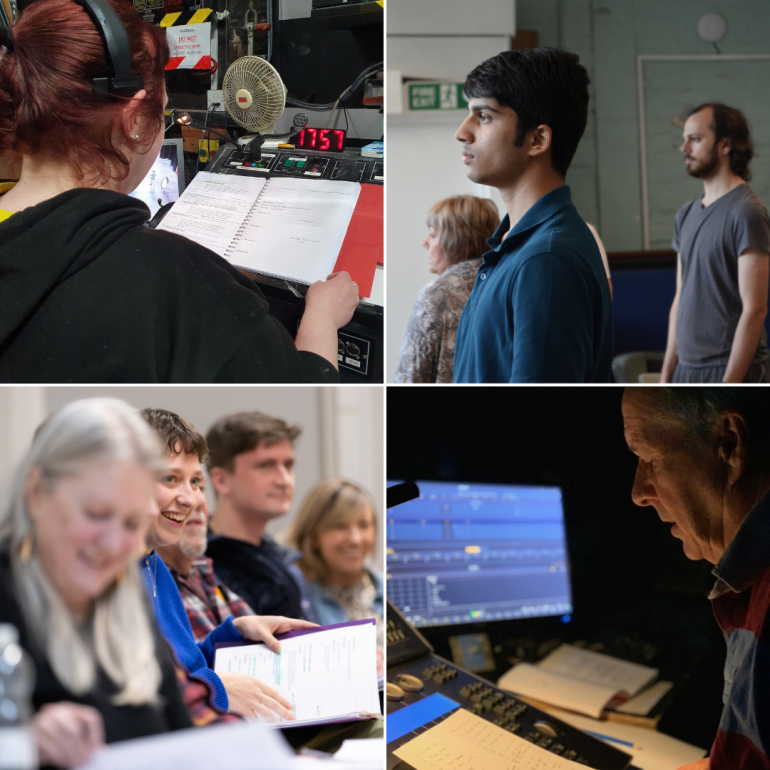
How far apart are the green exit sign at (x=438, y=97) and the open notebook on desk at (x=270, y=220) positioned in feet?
1.60

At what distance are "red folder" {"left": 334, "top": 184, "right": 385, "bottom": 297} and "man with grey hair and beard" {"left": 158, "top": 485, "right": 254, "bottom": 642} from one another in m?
0.40

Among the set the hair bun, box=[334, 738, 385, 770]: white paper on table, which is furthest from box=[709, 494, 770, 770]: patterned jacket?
the hair bun

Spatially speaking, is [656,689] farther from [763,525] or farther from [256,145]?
[256,145]

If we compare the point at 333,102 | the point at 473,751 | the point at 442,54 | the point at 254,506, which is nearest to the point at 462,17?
the point at 442,54

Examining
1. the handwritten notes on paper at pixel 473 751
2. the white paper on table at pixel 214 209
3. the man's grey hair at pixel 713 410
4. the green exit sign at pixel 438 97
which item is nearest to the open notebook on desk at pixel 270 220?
the white paper on table at pixel 214 209

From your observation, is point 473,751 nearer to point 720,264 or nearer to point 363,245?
point 363,245

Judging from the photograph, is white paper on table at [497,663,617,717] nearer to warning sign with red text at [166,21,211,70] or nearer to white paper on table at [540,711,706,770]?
white paper on table at [540,711,706,770]

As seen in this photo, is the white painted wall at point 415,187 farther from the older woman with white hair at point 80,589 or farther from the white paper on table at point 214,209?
the older woman with white hair at point 80,589

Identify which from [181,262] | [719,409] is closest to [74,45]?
[181,262]

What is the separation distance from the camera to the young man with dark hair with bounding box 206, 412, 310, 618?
116cm

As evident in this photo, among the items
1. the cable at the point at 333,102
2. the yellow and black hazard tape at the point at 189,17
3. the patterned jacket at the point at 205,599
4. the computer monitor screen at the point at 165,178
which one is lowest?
the patterned jacket at the point at 205,599

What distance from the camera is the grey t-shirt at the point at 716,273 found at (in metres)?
1.39

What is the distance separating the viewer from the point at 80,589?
73 cm

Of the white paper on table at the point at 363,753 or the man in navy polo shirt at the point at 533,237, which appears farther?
the man in navy polo shirt at the point at 533,237
